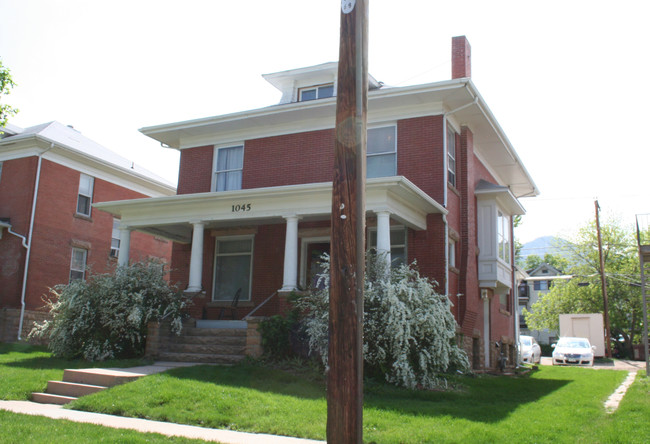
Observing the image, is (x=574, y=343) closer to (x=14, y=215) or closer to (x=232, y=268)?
(x=232, y=268)

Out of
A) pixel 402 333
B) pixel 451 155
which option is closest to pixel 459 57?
pixel 451 155

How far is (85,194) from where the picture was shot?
23938 mm

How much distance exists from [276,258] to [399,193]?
4.95m

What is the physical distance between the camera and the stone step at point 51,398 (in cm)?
994

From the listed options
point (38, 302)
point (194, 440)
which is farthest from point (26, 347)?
point (194, 440)

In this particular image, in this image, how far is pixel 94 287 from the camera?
48.5ft

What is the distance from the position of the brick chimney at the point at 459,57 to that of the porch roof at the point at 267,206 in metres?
5.15

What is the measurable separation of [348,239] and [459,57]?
1440cm

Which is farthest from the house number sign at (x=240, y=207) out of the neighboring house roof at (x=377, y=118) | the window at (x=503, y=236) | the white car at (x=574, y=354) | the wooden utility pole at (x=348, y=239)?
the white car at (x=574, y=354)

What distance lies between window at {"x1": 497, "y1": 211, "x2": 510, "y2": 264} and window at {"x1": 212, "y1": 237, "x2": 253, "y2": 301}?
7.48 m

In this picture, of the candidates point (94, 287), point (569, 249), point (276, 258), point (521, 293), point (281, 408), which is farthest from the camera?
point (521, 293)

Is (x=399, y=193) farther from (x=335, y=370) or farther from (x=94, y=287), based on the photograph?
(x=335, y=370)

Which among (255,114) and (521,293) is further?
(521,293)

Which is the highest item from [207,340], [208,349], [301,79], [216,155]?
[301,79]
